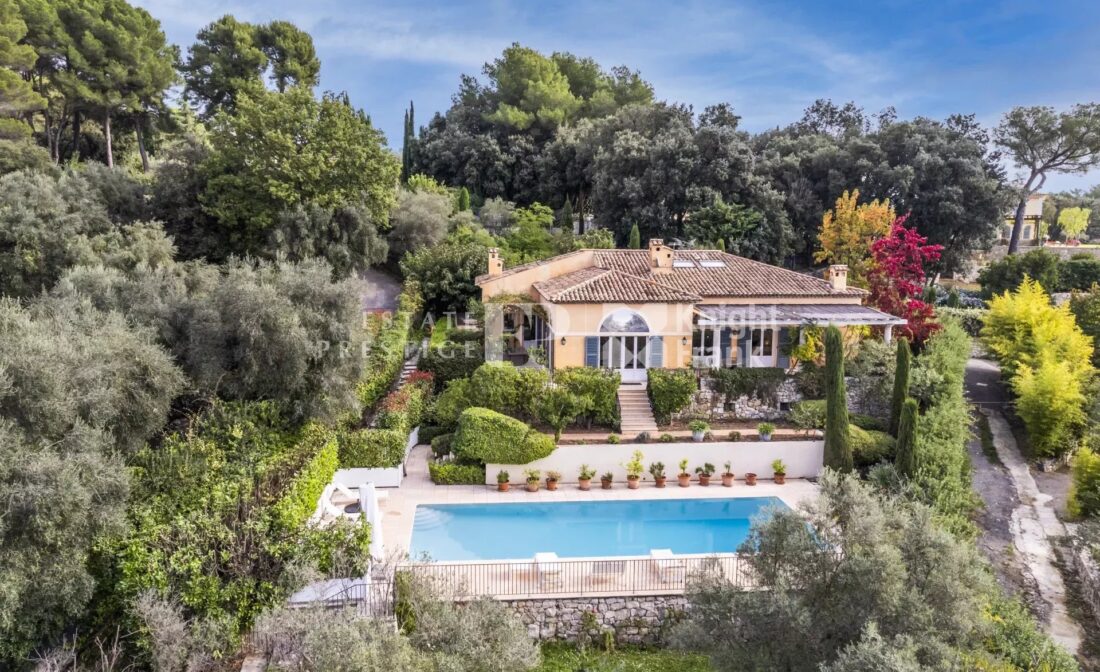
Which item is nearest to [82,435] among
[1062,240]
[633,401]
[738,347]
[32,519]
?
[32,519]

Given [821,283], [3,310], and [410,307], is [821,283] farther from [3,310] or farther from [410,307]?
[3,310]

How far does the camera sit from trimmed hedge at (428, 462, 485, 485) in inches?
1101

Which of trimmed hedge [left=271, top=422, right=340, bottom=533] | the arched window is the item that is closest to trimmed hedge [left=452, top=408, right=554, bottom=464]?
trimmed hedge [left=271, top=422, right=340, bottom=533]

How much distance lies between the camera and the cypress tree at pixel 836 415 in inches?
1124

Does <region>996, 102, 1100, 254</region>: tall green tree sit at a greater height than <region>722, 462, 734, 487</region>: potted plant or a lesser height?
greater

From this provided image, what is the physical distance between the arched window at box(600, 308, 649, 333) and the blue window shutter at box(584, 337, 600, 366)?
732 millimetres

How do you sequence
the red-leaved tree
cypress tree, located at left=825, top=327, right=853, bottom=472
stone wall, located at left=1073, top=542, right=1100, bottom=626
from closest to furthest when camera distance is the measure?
stone wall, located at left=1073, top=542, right=1100, bottom=626 → cypress tree, located at left=825, top=327, right=853, bottom=472 → the red-leaved tree

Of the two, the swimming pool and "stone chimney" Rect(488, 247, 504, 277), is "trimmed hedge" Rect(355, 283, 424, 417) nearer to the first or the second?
"stone chimney" Rect(488, 247, 504, 277)

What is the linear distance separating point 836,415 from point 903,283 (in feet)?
43.8

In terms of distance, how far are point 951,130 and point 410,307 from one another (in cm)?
5106

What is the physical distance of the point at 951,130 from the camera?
61.1 meters

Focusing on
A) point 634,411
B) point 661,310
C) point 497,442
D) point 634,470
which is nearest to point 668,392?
point 634,411

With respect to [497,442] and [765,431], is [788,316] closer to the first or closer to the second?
[765,431]

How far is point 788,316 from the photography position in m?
34.5
